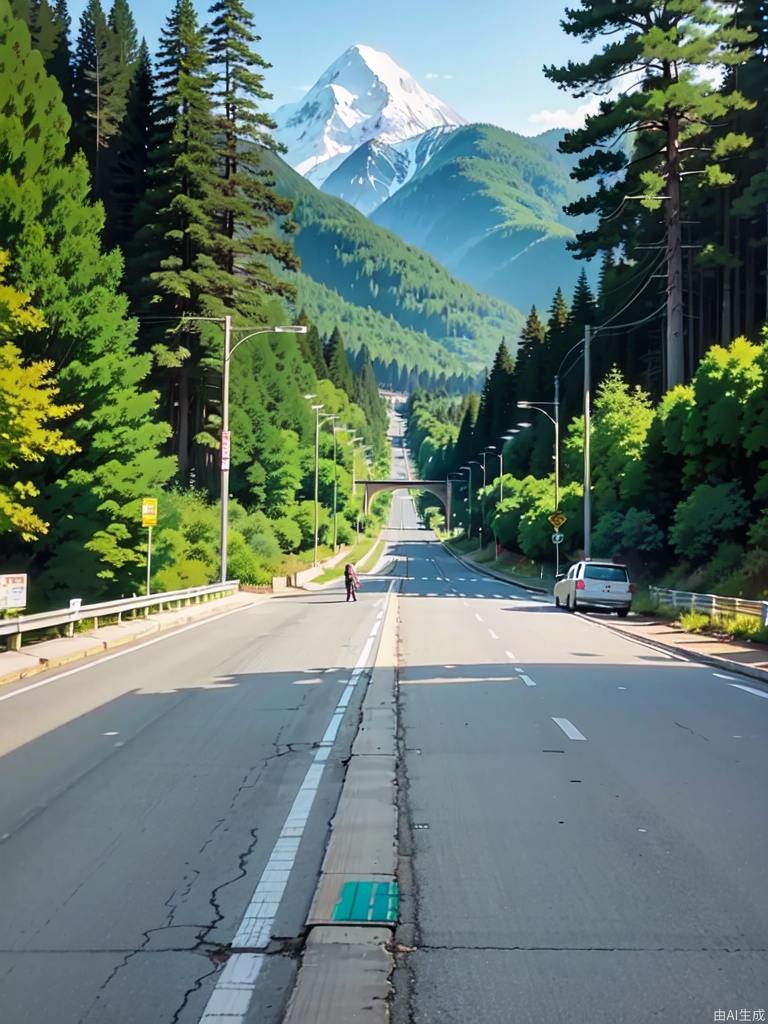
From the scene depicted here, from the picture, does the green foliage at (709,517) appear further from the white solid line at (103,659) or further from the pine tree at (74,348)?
the pine tree at (74,348)

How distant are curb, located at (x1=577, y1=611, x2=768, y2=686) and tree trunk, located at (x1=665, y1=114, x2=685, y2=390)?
866 inches

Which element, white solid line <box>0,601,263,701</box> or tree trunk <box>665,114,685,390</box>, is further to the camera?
tree trunk <box>665,114,685,390</box>

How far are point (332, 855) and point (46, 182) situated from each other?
32251mm

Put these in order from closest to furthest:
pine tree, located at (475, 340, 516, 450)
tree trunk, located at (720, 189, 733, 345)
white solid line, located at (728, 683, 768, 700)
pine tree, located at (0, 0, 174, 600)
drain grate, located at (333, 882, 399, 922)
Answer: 1. drain grate, located at (333, 882, 399, 922)
2. white solid line, located at (728, 683, 768, 700)
3. pine tree, located at (0, 0, 174, 600)
4. tree trunk, located at (720, 189, 733, 345)
5. pine tree, located at (475, 340, 516, 450)

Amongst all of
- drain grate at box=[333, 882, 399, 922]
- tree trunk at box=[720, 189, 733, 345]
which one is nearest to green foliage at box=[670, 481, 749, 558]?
tree trunk at box=[720, 189, 733, 345]

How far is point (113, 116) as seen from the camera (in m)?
74.2

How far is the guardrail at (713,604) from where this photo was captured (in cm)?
2478

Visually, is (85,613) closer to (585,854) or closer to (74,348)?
(74,348)

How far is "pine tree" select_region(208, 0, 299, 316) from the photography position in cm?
5897

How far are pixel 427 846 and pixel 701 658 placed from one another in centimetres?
1488

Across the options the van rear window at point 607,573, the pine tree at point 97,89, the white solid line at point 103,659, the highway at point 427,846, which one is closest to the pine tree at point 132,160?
the pine tree at point 97,89

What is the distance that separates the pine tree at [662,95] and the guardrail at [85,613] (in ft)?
76.7

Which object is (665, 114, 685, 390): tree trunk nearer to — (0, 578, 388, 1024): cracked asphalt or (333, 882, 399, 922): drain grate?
(0, 578, 388, 1024): cracked asphalt

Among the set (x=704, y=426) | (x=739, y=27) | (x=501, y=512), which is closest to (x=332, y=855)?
(x=704, y=426)
